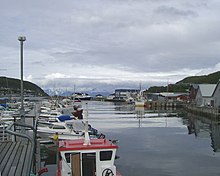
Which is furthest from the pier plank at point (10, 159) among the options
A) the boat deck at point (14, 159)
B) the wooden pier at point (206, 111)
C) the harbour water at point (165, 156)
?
the wooden pier at point (206, 111)

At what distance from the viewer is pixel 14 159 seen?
10602mm

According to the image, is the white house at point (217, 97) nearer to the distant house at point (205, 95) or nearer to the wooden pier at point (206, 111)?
the wooden pier at point (206, 111)

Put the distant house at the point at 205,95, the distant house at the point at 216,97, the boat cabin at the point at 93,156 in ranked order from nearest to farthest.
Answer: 1. the boat cabin at the point at 93,156
2. the distant house at the point at 216,97
3. the distant house at the point at 205,95

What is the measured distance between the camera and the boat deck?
8.94 meters

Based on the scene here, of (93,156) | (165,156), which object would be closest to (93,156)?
(93,156)

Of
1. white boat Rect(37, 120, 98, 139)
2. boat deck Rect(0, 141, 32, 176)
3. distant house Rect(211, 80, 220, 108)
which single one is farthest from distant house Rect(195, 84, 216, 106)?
boat deck Rect(0, 141, 32, 176)

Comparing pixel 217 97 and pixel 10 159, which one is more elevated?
pixel 217 97

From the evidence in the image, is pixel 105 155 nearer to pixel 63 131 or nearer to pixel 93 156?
pixel 93 156

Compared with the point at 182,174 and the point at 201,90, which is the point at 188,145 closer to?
the point at 182,174

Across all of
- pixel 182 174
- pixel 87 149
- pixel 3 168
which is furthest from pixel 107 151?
pixel 182 174

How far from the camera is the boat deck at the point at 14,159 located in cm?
894

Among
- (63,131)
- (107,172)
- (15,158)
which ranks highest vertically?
(15,158)

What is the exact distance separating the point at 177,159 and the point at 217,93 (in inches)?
1808

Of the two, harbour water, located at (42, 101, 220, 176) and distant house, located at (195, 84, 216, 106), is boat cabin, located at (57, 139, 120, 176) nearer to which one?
harbour water, located at (42, 101, 220, 176)
